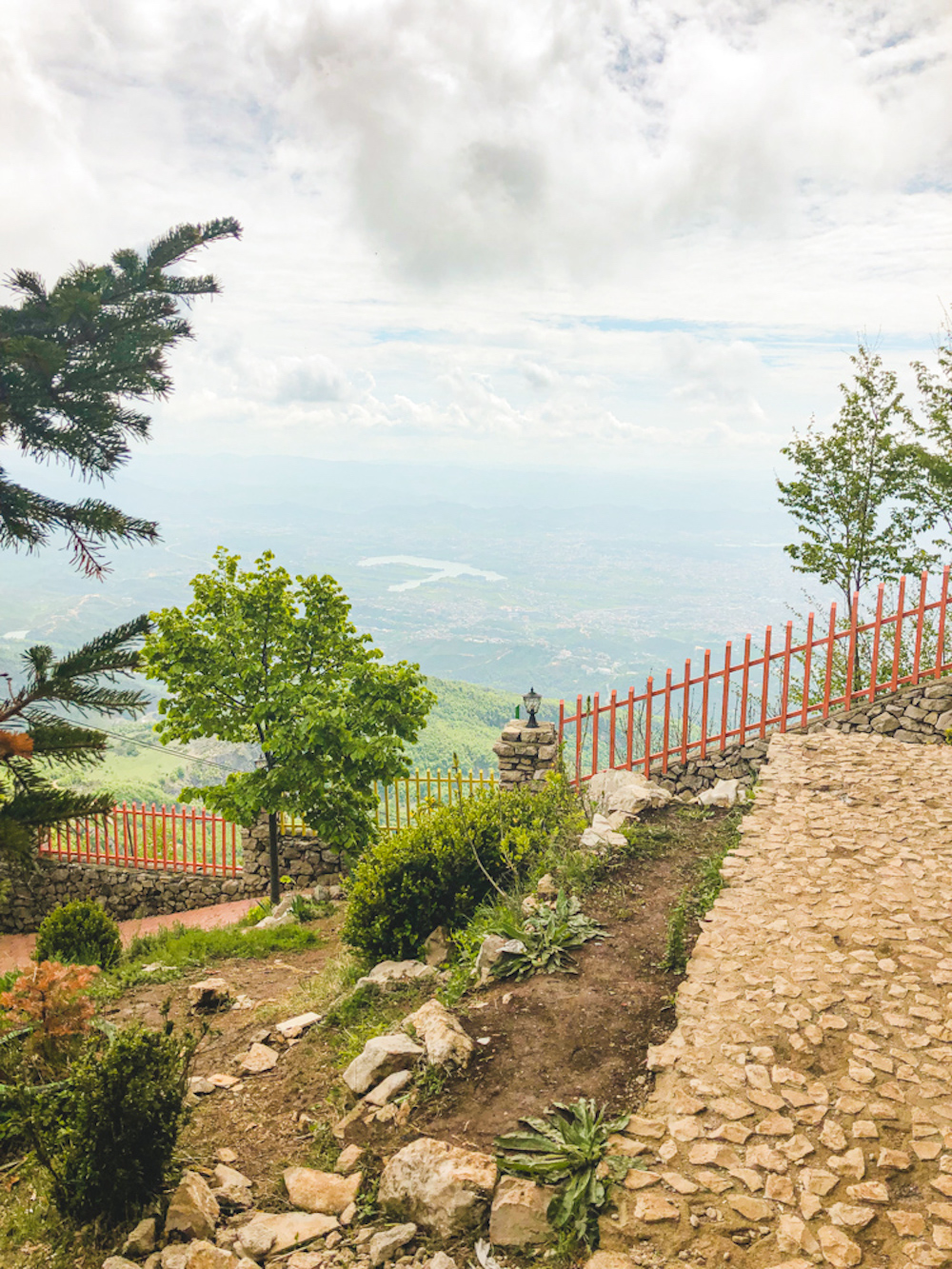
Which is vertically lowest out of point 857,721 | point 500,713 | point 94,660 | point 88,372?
point 500,713

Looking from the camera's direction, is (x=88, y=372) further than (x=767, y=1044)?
No

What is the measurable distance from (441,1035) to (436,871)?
2486 mm

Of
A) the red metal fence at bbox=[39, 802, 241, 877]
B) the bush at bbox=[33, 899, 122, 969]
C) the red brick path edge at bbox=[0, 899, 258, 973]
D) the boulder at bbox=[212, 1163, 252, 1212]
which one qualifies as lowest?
the red brick path edge at bbox=[0, 899, 258, 973]

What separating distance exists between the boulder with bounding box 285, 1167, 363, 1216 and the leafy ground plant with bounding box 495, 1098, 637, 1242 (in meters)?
0.72

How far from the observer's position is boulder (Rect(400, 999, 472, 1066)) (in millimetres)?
4414

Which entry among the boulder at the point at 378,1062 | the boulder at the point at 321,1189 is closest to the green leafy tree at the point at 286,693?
the boulder at the point at 378,1062

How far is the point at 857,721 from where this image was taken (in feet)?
35.2

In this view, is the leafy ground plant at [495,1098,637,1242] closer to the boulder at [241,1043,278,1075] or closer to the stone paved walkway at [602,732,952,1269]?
the stone paved walkway at [602,732,952,1269]

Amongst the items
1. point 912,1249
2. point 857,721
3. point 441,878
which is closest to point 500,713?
point 857,721

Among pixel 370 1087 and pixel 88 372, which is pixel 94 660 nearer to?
pixel 88 372

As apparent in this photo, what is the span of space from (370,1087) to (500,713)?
52328mm

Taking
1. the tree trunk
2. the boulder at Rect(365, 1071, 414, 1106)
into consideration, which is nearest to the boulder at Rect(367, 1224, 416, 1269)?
the boulder at Rect(365, 1071, 414, 1106)

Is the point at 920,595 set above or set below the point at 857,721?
above

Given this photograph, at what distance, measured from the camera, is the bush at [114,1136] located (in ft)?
11.4
